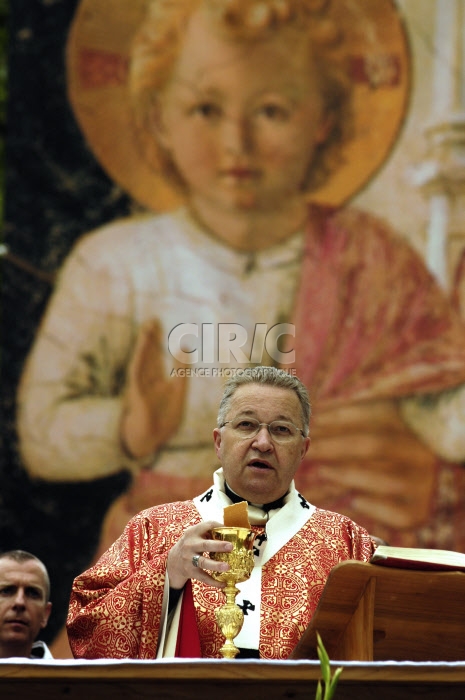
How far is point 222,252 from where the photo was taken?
30.9ft

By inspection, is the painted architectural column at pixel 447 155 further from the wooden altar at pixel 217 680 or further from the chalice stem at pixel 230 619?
the wooden altar at pixel 217 680

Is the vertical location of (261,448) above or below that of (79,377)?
below

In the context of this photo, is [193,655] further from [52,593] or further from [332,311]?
[332,311]

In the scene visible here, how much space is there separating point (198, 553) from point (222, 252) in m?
5.77

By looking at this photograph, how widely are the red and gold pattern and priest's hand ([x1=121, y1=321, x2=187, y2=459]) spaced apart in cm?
437

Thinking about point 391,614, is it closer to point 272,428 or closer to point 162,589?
point 162,589

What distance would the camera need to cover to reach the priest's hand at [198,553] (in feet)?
12.2

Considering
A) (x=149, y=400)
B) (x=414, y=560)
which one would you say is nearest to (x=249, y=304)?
(x=149, y=400)

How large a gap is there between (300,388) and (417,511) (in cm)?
455

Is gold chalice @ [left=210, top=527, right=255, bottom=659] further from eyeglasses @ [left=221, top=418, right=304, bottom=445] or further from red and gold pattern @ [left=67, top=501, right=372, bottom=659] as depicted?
eyeglasses @ [left=221, top=418, right=304, bottom=445]

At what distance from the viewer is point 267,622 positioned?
4.33 m

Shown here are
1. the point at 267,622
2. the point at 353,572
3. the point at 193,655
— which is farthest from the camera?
the point at 267,622

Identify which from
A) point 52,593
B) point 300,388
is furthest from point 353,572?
point 52,593

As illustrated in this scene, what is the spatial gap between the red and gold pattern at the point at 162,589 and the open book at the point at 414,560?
0.88 m
